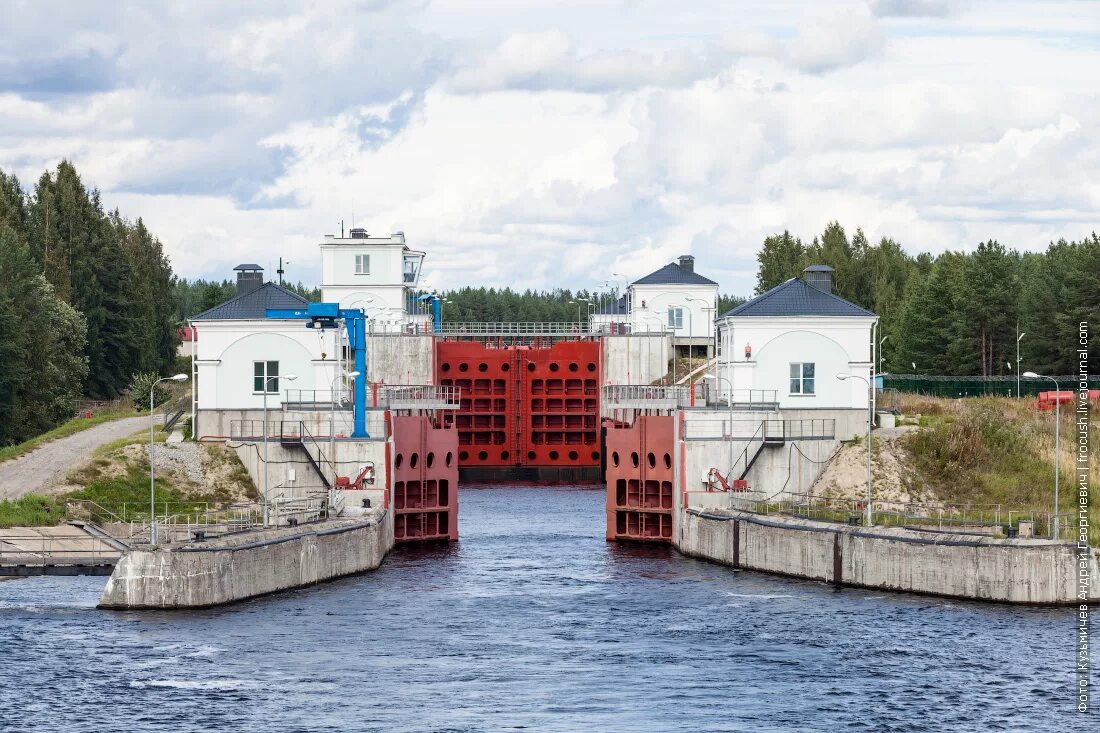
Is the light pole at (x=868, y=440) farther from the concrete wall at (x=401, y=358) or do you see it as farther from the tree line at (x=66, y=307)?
the tree line at (x=66, y=307)

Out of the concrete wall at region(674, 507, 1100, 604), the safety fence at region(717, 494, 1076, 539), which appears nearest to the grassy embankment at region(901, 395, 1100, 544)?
the safety fence at region(717, 494, 1076, 539)

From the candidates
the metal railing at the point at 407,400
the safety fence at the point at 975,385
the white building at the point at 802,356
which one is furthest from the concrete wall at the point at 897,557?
the safety fence at the point at 975,385

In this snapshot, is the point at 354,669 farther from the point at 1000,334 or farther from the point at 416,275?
the point at 1000,334

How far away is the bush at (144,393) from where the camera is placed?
87312mm

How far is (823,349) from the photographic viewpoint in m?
62.9

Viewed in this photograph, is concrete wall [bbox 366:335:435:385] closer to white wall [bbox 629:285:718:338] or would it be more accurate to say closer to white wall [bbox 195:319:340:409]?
white wall [bbox 629:285:718:338]

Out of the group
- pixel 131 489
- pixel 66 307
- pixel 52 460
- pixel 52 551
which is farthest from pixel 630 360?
pixel 52 551

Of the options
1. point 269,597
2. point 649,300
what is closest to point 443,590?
point 269,597

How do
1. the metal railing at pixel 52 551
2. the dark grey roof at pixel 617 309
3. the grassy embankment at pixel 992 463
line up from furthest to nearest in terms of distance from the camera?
the dark grey roof at pixel 617 309, the grassy embankment at pixel 992 463, the metal railing at pixel 52 551

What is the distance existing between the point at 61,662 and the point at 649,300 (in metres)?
69.1

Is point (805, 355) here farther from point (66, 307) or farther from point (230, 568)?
point (66, 307)

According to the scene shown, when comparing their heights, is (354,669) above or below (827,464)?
below

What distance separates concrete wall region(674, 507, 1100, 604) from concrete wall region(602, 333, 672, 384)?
36969 mm

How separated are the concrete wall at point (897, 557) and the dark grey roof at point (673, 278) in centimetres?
4805
